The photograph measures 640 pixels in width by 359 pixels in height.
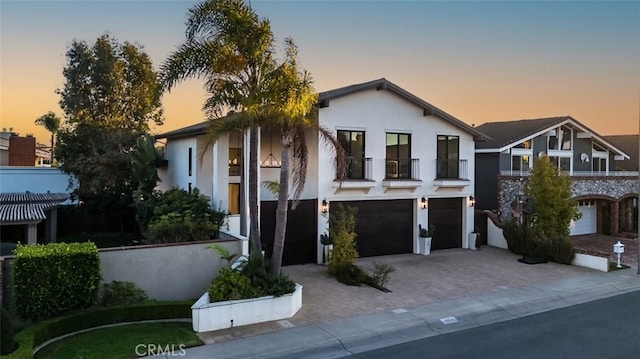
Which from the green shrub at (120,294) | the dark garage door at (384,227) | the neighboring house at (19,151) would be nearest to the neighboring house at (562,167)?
the dark garage door at (384,227)

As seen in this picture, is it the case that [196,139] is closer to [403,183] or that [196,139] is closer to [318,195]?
[318,195]

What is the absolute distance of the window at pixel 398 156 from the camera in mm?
19594

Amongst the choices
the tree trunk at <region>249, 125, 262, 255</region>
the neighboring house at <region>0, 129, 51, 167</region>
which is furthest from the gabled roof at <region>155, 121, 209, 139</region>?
the neighboring house at <region>0, 129, 51, 167</region>

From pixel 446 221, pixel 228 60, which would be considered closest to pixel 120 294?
pixel 228 60

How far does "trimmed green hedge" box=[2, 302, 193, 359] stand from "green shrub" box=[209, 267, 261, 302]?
0.98 metres

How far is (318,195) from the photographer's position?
17828 millimetres

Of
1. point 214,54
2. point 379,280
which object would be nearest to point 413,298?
point 379,280

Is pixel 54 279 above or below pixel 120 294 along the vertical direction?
above

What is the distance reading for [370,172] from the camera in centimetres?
1891

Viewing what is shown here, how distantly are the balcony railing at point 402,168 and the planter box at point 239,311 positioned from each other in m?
9.25

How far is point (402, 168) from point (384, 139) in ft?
5.29

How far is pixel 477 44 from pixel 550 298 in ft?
37.6

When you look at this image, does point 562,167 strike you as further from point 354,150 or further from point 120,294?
point 120,294

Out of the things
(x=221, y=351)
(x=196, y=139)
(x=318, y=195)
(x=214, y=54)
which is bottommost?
(x=221, y=351)
